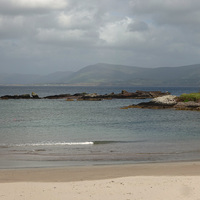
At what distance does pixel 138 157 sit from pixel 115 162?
1861mm

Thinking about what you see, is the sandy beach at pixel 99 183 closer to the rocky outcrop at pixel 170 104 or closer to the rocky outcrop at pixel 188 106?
the rocky outcrop at pixel 188 106

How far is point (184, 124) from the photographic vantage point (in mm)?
34531

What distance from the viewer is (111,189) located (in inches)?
420

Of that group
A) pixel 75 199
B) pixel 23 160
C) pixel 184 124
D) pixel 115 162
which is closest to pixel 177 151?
pixel 115 162

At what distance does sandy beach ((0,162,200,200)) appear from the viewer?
10.1 m

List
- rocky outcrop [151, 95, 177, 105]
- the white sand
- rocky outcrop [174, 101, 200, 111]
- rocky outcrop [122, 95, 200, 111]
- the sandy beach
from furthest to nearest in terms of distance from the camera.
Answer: rocky outcrop [151, 95, 177, 105]
rocky outcrop [122, 95, 200, 111]
rocky outcrop [174, 101, 200, 111]
the sandy beach
the white sand

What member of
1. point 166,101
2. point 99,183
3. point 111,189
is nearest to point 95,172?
point 99,183

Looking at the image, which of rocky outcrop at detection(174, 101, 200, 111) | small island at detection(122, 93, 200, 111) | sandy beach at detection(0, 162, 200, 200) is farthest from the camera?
small island at detection(122, 93, 200, 111)

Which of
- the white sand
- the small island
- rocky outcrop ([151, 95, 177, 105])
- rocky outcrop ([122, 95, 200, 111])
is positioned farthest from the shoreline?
rocky outcrop ([151, 95, 177, 105])

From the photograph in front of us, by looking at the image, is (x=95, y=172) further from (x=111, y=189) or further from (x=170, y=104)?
(x=170, y=104)

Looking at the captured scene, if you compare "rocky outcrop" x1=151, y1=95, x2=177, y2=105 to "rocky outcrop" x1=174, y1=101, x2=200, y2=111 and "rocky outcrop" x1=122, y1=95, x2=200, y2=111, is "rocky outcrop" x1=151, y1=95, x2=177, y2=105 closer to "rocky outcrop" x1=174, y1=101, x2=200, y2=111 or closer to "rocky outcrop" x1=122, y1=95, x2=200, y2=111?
"rocky outcrop" x1=122, y1=95, x2=200, y2=111

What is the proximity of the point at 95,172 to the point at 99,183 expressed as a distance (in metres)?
2.54

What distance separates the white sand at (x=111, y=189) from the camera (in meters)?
9.93

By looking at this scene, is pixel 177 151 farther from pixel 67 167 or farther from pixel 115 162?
pixel 67 167
